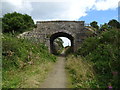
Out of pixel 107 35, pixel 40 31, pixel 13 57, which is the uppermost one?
pixel 40 31

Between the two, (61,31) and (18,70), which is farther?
(61,31)

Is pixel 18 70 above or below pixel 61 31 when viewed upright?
below

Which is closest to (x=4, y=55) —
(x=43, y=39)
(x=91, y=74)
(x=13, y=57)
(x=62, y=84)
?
(x=13, y=57)

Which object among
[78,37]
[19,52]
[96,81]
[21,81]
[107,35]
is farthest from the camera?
[78,37]

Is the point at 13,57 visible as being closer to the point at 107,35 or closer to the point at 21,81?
the point at 21,81

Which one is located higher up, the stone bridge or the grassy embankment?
the stone bridge

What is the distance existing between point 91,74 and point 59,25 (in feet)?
39.9

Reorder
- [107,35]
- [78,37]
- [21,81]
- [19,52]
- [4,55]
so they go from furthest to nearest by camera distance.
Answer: [78,37]
[107,35]
[19,52]
[4,55]
[21,81]

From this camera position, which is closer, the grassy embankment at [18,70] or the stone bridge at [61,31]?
the grassy embankment at [18,70]

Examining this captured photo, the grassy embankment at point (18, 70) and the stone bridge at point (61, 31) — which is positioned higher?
the stone bridge at point (61, 31)

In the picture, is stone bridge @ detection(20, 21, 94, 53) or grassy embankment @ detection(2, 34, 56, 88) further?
stone bridge @ detection(20, 21, 94, 53)

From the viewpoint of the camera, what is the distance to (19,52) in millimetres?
8914

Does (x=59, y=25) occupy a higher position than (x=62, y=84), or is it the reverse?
(x=59, y=25)

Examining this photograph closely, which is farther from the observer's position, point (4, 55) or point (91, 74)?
point (4, 55)
